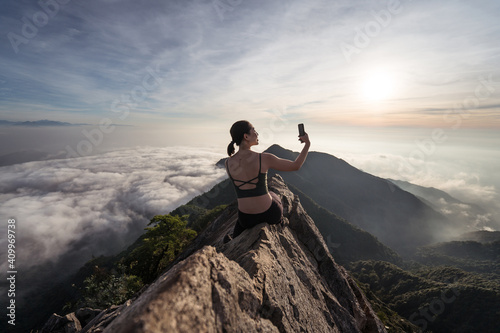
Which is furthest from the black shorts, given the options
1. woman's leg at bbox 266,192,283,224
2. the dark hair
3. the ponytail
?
the dark hair

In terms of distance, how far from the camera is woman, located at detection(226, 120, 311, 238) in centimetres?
541

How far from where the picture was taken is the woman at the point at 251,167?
541 cm

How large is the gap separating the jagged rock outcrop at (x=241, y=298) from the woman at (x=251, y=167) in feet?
2.59

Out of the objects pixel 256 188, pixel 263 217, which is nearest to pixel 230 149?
pixel 256 188

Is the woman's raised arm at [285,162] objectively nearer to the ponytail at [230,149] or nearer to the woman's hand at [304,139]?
the woman's hand at [304,139]

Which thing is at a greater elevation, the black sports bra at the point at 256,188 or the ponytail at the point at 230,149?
the ponytail at the point at 230,149

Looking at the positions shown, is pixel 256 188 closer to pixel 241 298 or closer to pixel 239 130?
pixel 239 130

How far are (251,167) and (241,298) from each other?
3011mm

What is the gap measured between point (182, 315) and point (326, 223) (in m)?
148

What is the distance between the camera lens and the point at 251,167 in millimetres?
5461

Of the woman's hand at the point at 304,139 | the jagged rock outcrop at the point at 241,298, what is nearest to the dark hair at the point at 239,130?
the woman's hand at the point at 304,139

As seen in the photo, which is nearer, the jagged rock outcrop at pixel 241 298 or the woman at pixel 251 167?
the jagged rock outcrop at pixel 241 298

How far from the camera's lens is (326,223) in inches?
5340

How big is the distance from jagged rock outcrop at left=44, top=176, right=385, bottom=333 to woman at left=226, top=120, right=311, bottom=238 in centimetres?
79
